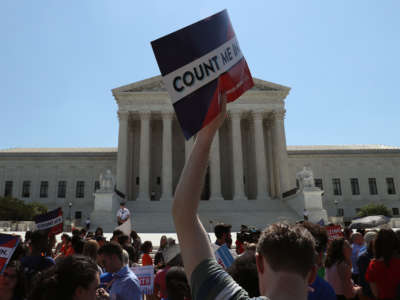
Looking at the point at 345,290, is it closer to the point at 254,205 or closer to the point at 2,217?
the point at 254,205

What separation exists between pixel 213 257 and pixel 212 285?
0.48 feet

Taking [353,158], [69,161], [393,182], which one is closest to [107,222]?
[69,161]

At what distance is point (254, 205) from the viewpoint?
38469 millimetres

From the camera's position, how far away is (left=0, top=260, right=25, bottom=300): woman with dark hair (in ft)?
11.4

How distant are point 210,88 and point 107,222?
30723 millimetres

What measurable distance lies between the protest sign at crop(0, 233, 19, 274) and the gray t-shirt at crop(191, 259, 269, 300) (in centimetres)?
312

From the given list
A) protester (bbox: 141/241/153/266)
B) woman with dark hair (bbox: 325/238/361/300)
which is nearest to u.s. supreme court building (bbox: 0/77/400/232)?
protester (bbox: 141/241/153/266)

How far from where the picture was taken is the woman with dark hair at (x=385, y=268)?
15.6 ft

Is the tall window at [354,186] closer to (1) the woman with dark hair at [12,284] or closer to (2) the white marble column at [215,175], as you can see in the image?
(2) the white marble column at [215,175]

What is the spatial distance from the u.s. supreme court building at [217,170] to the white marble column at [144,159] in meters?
0.12

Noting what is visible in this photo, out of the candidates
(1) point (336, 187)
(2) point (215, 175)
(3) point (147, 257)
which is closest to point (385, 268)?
(3) point (147, 257)

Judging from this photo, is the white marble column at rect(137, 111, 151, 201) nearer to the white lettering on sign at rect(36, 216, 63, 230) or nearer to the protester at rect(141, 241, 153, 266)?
the white lettering on sign at rect(36, 216, 63, 230)

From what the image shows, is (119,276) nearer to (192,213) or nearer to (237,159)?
(192,213)

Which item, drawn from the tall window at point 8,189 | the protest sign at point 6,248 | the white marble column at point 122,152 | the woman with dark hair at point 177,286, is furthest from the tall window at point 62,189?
the woman with dark hair at point 177,286
